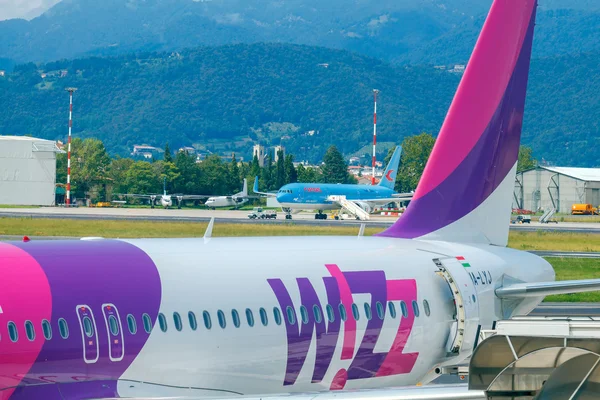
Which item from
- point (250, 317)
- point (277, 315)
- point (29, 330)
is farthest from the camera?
point (277, 315)

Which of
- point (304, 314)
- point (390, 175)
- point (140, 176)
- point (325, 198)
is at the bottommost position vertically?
point (304, 314)

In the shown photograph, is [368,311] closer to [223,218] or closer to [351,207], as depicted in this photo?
[223,218]

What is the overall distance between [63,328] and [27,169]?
14184 centimetres

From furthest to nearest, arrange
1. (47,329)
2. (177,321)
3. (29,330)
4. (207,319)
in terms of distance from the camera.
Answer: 1. (207,319)
2. (177,321)
3. (47,329)
4. (29,330)

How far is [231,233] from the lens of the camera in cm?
6712

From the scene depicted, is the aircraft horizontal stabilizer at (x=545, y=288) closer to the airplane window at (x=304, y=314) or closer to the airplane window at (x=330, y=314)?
the airplane window at (x=330, y=314)

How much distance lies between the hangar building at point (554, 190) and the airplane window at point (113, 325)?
481 ft

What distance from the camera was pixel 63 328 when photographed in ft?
36.5

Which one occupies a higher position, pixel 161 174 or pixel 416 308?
pixel 161 174

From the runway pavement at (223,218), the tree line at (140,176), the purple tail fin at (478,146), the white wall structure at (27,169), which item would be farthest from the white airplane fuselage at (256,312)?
the tree line at (140,176)

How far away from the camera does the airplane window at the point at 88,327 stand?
446 inches

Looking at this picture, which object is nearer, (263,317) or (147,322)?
(147,322)

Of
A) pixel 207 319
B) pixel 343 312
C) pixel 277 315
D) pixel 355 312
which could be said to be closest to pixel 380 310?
pixel 355 312

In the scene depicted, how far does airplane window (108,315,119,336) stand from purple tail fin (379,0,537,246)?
789cm
